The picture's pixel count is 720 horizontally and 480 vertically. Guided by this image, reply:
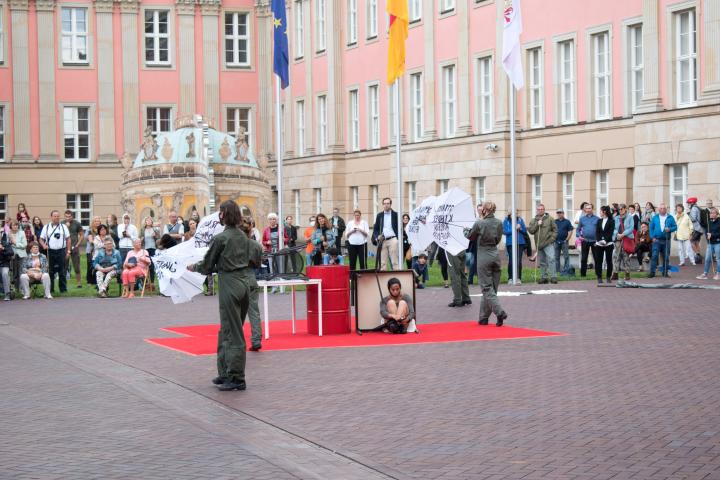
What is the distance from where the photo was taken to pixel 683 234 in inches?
1407

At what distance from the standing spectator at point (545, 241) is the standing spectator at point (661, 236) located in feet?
8.10

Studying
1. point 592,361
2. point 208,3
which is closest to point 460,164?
point 208,3

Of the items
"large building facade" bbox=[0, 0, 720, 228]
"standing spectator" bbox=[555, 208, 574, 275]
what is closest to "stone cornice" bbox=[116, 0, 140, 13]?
"large building facade" bbox=[0, 0, 720, 228]

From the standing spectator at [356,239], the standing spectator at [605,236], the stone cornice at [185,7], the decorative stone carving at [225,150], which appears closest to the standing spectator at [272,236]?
the standing spectator at [356,239]

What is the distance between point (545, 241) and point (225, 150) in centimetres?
2186

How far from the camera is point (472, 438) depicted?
10.6m

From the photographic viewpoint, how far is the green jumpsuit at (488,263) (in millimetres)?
20188

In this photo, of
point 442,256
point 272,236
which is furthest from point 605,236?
point 272,236

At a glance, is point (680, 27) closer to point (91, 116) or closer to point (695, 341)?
point (695, 341)

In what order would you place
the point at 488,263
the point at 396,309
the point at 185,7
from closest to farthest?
1. the point at 396,309
2. the point at 488,263
3. the point at 185,7

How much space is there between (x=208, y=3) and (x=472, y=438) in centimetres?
5906

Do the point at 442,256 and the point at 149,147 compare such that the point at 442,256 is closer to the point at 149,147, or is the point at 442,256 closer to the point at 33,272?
the point at 33,272

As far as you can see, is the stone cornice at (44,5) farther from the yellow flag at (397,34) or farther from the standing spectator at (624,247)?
the yellow flag at (397,34)

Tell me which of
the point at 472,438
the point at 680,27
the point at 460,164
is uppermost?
the point at 680,27
